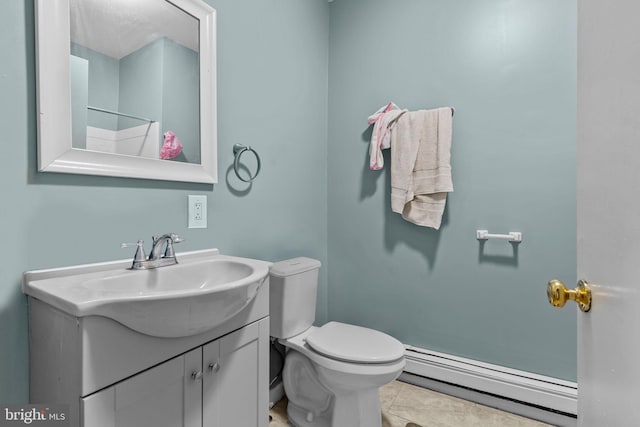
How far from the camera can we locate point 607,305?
441 mm

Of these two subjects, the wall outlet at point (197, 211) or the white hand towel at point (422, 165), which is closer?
the wall outlet at point (197, 211)

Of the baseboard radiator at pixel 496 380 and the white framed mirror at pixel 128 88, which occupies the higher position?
the white framed mirror at pixel 128 88

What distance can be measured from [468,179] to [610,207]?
134 centimetres

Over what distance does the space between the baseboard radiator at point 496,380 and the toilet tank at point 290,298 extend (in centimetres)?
73

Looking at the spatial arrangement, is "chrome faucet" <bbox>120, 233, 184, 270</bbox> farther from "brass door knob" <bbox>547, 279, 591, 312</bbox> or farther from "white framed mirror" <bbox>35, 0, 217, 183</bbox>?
"brass door knob" <bbox>547, 279, 591, 312</bbox>

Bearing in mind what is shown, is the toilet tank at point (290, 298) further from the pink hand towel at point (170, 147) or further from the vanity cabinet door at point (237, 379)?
the pink hand towel at point (170, 147)

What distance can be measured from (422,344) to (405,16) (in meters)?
1.94

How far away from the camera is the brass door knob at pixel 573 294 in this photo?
516 mm

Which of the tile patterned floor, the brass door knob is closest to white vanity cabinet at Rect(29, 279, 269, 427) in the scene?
the tile patterned floor

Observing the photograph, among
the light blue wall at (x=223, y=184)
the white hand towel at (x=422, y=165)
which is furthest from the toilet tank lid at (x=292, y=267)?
the white hand towel at (x=422, y=165)

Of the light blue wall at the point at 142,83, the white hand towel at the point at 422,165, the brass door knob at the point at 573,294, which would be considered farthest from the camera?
the white hand towel at the point at 422,165

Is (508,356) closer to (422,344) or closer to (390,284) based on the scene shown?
(422,344)

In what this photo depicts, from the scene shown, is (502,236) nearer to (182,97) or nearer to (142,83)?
(182,97)

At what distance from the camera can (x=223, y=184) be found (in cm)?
141
